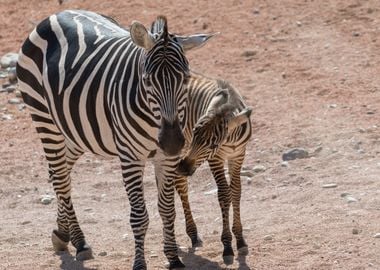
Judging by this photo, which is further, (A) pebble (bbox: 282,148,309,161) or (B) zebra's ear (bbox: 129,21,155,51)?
(A) pebble (bbox: 282,148,309,161)

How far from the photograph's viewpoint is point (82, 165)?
12047 mm

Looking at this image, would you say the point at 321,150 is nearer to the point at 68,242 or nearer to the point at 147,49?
the point at 68,242

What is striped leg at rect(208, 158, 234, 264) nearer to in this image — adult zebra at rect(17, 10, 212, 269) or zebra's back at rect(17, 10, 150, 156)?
adult zebra at rect(17, 10, 212, 269)

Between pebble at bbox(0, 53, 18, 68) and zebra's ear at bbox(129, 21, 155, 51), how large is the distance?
8.80 meters

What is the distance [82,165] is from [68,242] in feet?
9.52

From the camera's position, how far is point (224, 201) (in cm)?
853

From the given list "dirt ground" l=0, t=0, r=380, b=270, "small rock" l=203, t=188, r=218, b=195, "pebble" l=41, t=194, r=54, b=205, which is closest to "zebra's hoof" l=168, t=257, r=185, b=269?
"dirt ground" l=0, t=0, r=380, b=270

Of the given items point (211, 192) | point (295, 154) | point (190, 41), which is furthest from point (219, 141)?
point (295, 154)

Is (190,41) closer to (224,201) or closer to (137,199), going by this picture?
(137,199)

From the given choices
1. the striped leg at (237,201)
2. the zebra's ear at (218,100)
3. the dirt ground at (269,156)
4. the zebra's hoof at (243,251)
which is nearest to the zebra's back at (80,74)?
the zebra's ear at (218,100)

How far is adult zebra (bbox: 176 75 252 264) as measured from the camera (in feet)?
25.7

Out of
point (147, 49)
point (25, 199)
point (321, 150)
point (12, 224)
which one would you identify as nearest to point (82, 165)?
point (25, 199)

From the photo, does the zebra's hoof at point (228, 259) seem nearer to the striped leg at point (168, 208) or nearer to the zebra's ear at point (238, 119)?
the striped leg at point (168, 208)

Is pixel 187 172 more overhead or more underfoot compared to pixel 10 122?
more overhead
